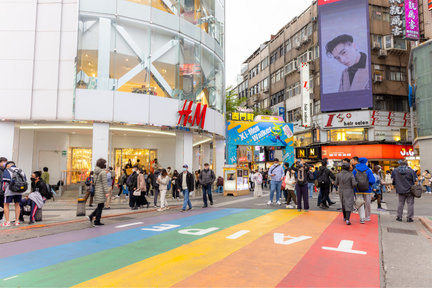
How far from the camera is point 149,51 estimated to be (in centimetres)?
1916

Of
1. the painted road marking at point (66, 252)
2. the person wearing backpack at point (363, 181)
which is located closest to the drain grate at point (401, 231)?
the person wearing backpack at point (363, 181)

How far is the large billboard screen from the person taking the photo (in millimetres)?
35469

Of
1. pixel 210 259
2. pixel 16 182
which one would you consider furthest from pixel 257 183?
pixel 210 259

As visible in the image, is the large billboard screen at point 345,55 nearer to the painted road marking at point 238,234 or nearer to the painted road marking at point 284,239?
the painted road marking at point 238,234

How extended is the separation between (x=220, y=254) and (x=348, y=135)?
113 feet

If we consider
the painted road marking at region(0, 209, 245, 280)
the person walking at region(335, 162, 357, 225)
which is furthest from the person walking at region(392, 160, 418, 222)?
the painted road marking at region(0, 209, 245, 280)

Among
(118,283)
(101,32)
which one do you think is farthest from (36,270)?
(101,32)

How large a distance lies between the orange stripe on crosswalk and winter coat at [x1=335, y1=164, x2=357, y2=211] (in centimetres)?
170

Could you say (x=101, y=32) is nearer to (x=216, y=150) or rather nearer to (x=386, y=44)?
(x=216, y=150)

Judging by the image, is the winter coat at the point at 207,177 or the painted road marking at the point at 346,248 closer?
the painted road marking at the point at 346,248

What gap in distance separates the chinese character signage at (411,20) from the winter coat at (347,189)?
2934cm

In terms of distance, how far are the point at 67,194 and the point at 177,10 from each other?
541 inches

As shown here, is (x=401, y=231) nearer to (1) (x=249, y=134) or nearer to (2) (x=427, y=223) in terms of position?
(2) (x=427, y=223)

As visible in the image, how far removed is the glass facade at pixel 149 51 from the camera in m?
17.8
